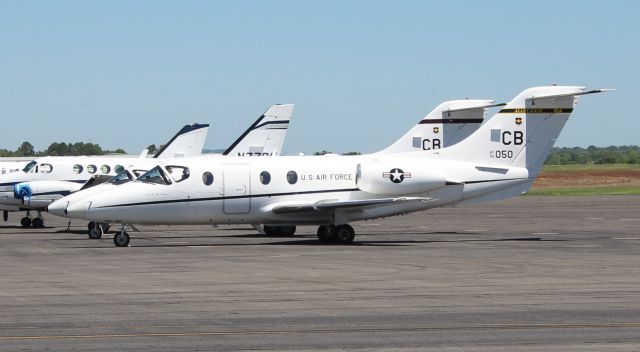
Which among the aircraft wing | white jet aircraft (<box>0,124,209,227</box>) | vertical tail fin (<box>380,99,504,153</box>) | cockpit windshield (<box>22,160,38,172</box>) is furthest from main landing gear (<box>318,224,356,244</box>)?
cockpit windshield (<box>22,160,38,172</box>)

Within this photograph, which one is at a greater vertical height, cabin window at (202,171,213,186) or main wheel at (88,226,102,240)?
cabin window at (202,171,213,186)

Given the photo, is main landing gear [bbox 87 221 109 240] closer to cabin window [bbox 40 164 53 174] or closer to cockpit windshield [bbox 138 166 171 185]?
cockpit windshield [bbox 138 166 171 185]

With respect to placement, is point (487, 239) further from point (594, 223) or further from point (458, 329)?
point (458, 329)

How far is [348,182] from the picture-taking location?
33062 millimetres

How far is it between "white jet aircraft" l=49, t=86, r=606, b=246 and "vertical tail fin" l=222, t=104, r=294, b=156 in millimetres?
21500

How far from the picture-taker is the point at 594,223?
4288 cm

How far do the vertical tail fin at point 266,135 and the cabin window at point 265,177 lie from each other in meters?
22.0

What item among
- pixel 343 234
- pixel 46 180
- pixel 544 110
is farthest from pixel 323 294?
pixel 46 180

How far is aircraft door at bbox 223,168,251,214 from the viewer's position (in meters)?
32.3

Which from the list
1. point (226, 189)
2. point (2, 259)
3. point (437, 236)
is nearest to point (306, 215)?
point (226, 189)

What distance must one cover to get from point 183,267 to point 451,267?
211 inches

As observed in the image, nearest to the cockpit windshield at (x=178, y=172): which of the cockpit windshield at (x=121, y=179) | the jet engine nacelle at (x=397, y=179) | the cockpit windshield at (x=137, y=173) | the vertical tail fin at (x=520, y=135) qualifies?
the cockpit windshield at (x=121, y=179)

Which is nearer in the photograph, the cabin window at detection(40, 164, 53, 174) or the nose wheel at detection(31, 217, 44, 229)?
the cabin window at detection(40, 164, 53, 174)

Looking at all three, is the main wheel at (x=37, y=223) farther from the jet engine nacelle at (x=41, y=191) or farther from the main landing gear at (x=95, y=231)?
the main landing gear at (x=95, y=231)
